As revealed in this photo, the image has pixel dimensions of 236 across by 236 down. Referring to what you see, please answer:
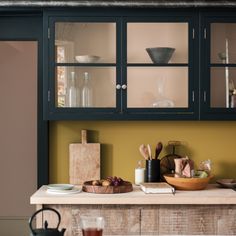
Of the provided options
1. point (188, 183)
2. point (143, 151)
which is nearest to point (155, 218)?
point (188, 183)

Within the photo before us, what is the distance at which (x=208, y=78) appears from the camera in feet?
13.0

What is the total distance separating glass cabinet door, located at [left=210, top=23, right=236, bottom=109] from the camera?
13.1 ft

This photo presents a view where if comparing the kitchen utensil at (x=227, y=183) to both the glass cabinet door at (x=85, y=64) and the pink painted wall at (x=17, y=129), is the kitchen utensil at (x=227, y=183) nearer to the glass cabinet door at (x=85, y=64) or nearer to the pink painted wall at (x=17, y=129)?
the glass cabinet door at (x=85, y=64)

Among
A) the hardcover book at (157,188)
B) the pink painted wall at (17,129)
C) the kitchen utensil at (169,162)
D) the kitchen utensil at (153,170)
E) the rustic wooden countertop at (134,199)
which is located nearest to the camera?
the rustic wooden countertop at (134,199)

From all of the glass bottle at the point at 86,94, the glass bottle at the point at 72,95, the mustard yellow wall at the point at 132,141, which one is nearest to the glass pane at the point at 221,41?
the mustard yellow wall at the point at 132,141

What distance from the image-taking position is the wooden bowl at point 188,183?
12.6 feet

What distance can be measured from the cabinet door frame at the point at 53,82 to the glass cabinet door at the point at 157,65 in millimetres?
79

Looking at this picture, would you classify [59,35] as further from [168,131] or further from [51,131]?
[168,131]

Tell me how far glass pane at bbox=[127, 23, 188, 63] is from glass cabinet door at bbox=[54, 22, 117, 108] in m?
0.15

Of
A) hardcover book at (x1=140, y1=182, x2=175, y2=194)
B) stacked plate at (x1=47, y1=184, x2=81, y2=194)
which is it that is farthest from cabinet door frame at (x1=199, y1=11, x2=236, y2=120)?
stacked plate at (x1=47, y1=184, x2=81, y2=194)

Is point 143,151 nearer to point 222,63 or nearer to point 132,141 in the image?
point 132,141

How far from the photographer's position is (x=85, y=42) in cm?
401

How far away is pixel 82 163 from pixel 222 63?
4.06 ft

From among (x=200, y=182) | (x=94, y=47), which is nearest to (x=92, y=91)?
(x=94, y=47)
